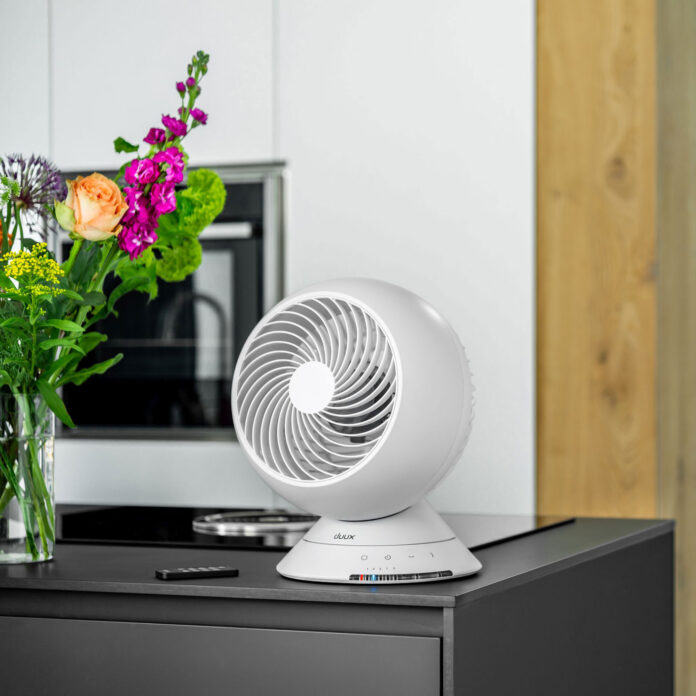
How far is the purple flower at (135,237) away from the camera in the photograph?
3.63ft

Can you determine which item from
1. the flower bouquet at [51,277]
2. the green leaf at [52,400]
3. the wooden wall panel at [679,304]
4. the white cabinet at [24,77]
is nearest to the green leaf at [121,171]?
the flower bouquet at [51,277]

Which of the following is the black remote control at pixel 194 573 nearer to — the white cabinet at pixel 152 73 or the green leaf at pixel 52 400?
the green leaf at pixel 52 400

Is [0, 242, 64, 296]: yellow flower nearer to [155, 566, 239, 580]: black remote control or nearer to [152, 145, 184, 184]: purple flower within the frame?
[152, 145, 184, 184]: purple flower

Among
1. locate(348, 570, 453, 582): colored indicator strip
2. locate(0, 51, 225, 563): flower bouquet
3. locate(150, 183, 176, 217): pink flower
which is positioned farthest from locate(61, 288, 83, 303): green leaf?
locate(348, 570, 453, 582): colored indicator strip

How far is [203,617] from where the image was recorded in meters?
1.00

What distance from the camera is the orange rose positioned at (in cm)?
109

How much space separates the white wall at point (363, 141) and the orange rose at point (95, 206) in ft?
3.54

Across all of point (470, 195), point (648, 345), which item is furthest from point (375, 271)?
point (648, 345)

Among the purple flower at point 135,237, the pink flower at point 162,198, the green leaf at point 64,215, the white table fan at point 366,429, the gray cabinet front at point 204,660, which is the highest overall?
the pink flower at point 162,198

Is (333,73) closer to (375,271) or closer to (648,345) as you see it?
(375,271)

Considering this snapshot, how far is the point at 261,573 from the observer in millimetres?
1055

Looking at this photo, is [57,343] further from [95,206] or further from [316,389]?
[316,389]

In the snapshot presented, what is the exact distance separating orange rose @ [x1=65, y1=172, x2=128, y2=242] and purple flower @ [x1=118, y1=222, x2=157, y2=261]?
0.5 inches

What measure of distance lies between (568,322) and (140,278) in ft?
3.35
